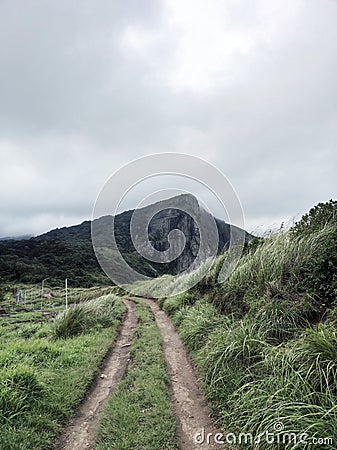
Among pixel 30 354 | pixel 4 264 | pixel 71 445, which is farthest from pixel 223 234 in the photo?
pixel 4 264

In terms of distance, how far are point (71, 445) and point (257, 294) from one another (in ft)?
12.3

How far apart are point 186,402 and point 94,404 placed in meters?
1.31

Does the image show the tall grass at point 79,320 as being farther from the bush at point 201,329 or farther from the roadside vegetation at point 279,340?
the bush at point 201,329

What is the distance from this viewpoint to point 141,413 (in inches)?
139

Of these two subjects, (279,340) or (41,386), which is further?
(279,340)

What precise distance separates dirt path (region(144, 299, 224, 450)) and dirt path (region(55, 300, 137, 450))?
3.13 ft

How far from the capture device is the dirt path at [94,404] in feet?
10.2

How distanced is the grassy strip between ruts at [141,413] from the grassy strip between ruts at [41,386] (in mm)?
597

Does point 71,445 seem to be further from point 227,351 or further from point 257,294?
point 257,294

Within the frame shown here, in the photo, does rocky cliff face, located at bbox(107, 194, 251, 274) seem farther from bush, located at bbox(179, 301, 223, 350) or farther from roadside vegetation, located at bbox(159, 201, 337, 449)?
bush, located at bbox(179, 301, 223, 350)

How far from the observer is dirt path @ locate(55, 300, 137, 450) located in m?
3.12

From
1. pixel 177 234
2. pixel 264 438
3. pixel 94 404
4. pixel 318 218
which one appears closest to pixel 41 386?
pixel 94 404

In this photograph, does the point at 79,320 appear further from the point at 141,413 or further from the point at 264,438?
the point at 264,438

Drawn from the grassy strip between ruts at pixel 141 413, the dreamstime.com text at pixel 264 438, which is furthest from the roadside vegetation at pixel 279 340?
the grassy strip between ruts at pixel 141 413
